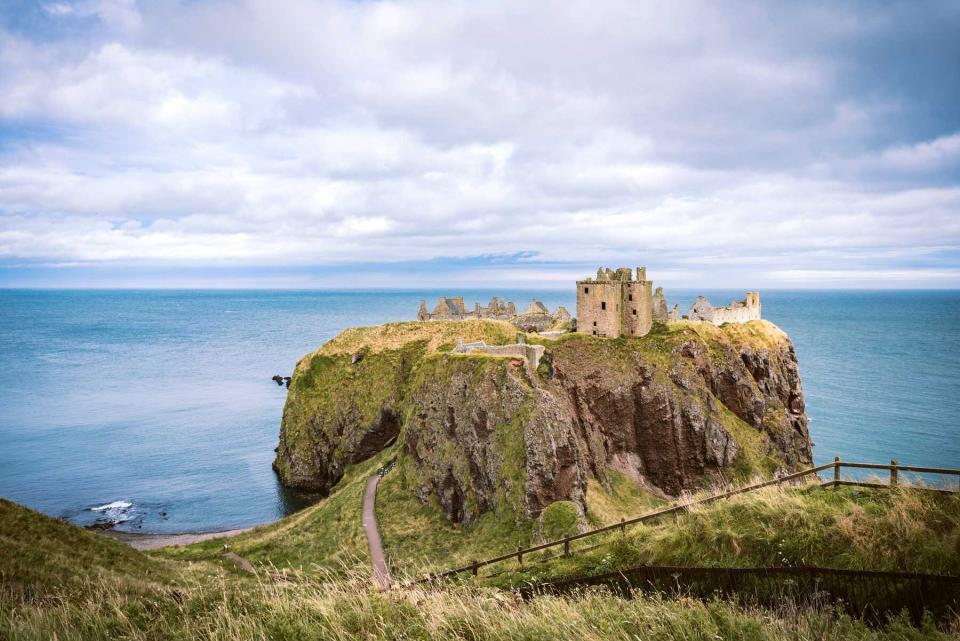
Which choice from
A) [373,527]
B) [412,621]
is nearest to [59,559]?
Answer: [412,621]

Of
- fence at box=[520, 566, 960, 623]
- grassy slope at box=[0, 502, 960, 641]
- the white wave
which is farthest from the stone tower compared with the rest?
the white wave

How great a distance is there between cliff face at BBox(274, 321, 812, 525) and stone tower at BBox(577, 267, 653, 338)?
5.52ft

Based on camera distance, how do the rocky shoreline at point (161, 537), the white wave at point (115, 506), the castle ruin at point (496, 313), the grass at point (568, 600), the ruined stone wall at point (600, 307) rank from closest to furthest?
the grass at point (568, 600), the rocky shoreline at point (161, 537), the ruined stone wall at point (600, 307), the white wave at point (115, 506), the castle ruin at point (496, 313)

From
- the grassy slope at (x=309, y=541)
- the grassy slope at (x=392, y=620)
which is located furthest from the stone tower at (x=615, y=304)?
the grassy slope at (x=392, y=620)

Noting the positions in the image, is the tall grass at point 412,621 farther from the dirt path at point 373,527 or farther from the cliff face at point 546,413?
the cliff face at point 546,413

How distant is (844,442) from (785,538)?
302 feet

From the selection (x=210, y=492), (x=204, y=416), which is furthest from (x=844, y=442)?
(x=204, y=416)

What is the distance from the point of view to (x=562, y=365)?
199 ft

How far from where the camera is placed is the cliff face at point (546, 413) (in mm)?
47844

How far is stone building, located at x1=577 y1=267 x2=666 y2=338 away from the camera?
206ft

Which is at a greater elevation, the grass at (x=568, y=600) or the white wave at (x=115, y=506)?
the grass at (x=568, y=600)

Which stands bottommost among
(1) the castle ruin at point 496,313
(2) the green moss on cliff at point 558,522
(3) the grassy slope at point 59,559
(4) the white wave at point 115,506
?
(4) the white wave at point 115,506

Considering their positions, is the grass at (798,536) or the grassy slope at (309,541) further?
the grassy slope at (309,541)

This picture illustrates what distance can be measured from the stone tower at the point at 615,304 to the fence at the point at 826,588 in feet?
159
